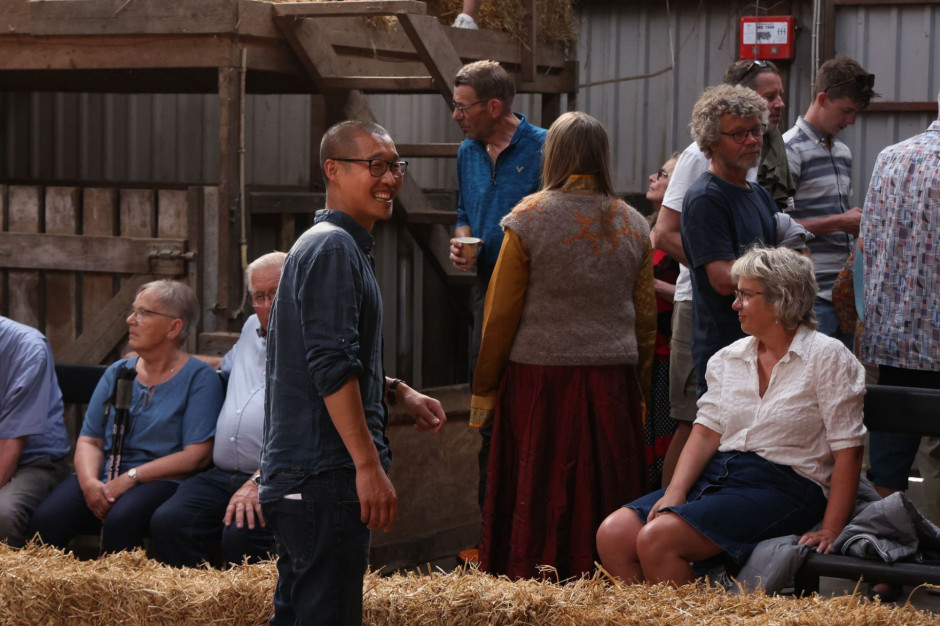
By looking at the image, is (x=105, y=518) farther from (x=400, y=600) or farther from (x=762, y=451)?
(x=762, y=451)

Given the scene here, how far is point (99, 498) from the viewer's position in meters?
5.25

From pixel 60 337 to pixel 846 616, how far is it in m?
4.40

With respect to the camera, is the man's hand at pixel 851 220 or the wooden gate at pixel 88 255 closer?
the man's hand at pixel 851 220

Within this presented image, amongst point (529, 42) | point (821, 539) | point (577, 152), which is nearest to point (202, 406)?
point (577, 152)

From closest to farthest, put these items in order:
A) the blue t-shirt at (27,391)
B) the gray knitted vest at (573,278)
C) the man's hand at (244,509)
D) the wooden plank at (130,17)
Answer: the gray knitted vest at (573,278) < the man's hand at (244,509) < the blue t-shirt at (27,391) < the wooden plank at (130,17)

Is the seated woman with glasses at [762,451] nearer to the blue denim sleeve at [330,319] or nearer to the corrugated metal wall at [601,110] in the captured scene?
the blue denim sleeve at [330,319]

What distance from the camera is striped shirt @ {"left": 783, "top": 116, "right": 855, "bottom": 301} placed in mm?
5852

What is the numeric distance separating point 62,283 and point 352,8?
6.81 ft

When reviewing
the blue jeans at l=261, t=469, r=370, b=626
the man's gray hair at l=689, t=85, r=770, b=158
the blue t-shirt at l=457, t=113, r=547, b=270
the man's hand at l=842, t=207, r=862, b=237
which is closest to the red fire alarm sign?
the man's hand at l=842, t=207, r=862, b=237

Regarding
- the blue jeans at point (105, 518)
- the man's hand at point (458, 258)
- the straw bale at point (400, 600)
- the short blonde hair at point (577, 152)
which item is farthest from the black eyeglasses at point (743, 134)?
the blue jeans at point (105, 518)

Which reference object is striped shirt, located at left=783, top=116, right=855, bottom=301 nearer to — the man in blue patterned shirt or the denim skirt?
the man in blue patterned shirt

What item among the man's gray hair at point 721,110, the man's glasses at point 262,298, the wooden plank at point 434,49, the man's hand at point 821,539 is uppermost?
the wooden plank at point 434,49

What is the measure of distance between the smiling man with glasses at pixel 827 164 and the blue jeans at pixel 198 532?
2655mm

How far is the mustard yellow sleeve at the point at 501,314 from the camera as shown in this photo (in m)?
4.77
